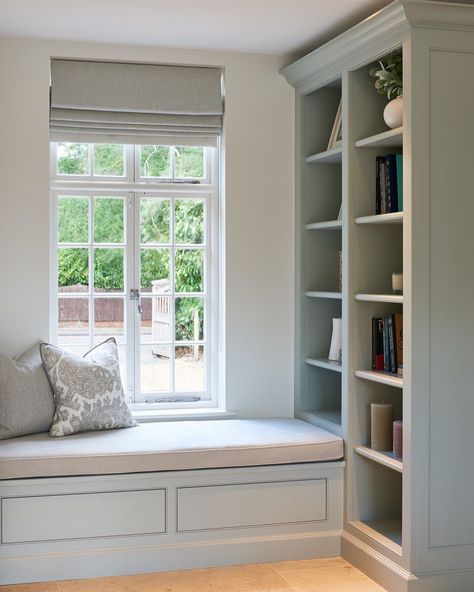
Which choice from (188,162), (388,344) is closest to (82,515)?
(388,344)

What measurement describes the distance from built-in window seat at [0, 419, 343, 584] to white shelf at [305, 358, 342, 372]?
0.36m

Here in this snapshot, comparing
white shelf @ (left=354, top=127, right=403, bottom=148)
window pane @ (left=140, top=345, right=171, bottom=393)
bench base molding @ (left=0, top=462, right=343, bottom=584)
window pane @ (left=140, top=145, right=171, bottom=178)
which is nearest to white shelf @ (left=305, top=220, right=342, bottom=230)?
white shelf @ (left=354, top=127, right=403, bottom=148)

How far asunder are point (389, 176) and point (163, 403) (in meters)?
1.88

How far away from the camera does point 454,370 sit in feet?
12.0

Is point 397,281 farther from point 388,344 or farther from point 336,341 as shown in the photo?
point 336,341

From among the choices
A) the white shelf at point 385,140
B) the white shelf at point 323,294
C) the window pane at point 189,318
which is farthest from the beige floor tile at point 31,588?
the white shelf at point 385,140

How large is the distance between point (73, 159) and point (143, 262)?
0.71 metres

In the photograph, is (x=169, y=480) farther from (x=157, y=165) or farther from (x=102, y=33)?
(x=102, y=33)

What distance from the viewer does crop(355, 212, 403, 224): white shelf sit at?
3.74 metres

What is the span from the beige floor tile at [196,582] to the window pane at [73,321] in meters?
1.43

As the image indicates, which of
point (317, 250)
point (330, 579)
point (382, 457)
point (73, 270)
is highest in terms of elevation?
point (317, 250)

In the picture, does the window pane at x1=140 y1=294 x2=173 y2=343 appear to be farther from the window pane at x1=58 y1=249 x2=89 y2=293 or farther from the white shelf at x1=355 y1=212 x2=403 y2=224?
the white shelf at x1=355 y1=212 x2=403 y2=224

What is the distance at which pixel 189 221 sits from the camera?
195 inches

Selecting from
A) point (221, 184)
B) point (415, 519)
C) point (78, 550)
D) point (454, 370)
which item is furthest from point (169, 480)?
point (221, 184)
